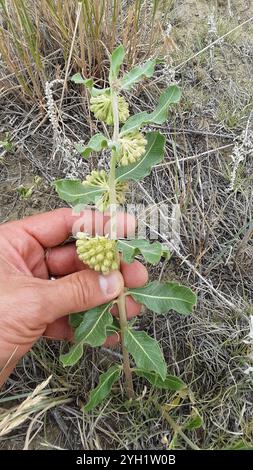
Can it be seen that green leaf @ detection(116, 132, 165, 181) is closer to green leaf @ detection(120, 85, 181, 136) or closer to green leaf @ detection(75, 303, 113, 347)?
green leaf @ detection(120, 85, 181, 136)

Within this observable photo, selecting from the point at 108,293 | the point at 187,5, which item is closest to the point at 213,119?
the point at 187,5

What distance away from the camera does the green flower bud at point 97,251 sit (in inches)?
50.8

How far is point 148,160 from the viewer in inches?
54.7

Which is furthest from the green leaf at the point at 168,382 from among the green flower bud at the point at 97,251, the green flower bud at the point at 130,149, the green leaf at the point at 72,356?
the green flower bud at the point at 130,149

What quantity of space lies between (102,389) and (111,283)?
330 mm

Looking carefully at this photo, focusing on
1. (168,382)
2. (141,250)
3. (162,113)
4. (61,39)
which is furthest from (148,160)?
(61,39)

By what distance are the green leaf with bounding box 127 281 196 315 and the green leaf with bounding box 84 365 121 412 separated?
0.79 feet

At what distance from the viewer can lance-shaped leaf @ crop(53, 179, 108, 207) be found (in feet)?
4.40

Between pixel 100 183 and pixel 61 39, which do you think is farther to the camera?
pixel 61 39

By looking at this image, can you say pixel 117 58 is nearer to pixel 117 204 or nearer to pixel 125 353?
pixel 117 204

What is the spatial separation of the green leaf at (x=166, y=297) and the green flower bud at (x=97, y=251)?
17cm

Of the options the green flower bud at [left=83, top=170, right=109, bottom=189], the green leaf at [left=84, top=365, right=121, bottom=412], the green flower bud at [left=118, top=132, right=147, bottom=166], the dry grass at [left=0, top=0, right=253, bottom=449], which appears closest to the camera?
the green flower bud at [left=118, top=132, right=147, bottom=166]

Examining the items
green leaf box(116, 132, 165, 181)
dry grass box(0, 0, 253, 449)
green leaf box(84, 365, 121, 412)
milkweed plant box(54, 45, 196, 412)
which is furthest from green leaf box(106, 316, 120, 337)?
green leaf box(116, 132, 165, 181)

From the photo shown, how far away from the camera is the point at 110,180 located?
1.32 m
